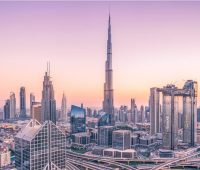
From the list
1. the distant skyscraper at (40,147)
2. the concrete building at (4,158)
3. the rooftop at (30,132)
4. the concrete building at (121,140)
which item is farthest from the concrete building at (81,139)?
the rooftop at (30,132)

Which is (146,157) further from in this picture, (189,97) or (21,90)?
(21,90)

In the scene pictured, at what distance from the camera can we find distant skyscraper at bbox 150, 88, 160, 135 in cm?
5491

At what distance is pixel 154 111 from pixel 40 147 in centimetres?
3556

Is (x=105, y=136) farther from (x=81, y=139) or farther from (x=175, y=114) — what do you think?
(x=175, y=114)

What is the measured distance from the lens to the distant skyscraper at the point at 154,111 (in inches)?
2162

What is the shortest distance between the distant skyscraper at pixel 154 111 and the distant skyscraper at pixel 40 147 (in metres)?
32.9

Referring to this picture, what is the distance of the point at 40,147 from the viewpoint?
22.6m

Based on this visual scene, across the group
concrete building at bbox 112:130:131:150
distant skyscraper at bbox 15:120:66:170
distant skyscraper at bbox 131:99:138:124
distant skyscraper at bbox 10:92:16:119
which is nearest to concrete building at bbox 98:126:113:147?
concrete building at bbox 112:130:131:150

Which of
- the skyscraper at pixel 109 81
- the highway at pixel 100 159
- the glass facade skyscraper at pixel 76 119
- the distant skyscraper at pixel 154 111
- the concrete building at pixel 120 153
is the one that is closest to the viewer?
the highway at pixel 100 159

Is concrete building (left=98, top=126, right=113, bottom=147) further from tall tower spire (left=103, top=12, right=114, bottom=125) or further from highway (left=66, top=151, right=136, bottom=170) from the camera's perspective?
tall tower spire (left=103, top=12, right=114, bottom=125)

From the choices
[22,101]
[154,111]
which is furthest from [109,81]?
[22,101]

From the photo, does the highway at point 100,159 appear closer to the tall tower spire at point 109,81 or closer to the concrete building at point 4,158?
the concrete building at point 4,158

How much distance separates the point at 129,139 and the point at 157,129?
40.6 feet

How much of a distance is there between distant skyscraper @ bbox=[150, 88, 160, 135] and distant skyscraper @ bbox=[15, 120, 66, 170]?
32.9m
